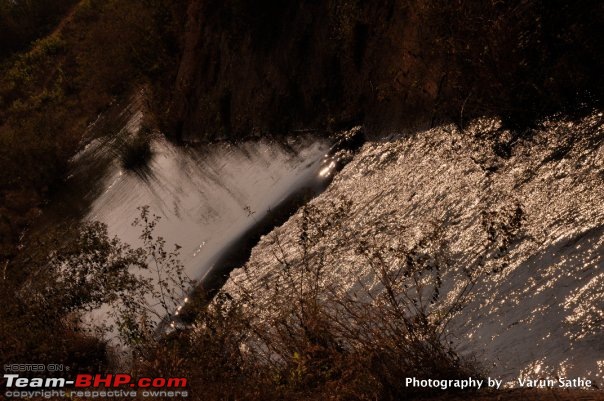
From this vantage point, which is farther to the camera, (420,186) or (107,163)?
(107,163)

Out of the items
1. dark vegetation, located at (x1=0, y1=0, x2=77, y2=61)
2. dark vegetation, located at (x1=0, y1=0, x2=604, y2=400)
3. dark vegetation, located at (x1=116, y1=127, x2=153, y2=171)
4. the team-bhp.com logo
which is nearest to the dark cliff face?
dark vegetation, located at (x1=0, y1=0, x2=604, y2=400)

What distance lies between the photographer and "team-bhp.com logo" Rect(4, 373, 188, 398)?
4.09m

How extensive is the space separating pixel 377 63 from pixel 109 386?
15.6ft

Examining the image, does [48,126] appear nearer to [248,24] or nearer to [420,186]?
[248,24]

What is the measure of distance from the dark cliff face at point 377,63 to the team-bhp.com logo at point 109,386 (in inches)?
137

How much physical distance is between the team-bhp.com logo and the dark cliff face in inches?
137

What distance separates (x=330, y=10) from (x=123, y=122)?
26.9 feet

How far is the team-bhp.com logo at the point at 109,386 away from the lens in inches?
161

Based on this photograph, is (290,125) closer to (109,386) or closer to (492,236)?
(492,236)

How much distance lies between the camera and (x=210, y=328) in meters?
5.02

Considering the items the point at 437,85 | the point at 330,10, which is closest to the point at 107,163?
the point at 330,10

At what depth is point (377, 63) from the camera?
24.1 ft

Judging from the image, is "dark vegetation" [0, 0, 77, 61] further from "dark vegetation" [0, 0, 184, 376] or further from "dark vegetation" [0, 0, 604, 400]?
"dark vegetation" [0, 0, 604, 400]

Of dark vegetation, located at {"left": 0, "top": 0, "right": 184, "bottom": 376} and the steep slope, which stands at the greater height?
dark vegetation, located at {"left": 0, "top": 0, "right": 184, "bottom": 376}
